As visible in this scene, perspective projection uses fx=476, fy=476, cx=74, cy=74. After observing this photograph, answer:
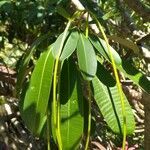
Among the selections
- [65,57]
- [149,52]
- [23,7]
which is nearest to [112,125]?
[65,57]

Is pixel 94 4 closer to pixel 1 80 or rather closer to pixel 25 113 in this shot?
pixel 1 80

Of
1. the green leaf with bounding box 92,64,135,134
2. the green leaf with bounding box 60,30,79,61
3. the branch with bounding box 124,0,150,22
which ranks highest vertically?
the green leaf with bounding box 60,30,79,61

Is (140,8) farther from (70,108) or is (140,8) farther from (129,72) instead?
(70,108)

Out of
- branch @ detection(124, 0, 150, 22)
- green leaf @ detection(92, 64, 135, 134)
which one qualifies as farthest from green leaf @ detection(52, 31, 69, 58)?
branch @ detection(124, 0, 150, 22)

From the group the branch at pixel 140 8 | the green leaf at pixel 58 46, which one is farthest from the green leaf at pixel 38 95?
the branch at pixel 140 8

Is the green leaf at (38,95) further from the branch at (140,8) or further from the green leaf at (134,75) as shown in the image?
the branch at (140,8)

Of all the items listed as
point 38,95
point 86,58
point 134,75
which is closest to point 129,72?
point 134,75

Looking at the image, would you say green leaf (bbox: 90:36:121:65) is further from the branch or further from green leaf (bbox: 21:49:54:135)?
the branch
